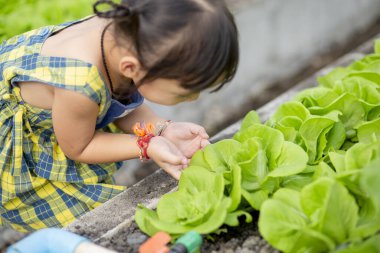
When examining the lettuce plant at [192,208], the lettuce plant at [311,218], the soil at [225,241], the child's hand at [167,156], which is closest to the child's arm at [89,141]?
the child's hand at [167,156]

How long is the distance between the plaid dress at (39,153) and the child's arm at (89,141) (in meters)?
0.04

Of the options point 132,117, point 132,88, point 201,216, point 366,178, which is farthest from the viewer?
point 132,117

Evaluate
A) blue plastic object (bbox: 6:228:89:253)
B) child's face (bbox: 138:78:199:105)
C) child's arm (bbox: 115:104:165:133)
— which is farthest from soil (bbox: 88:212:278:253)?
child's arm (bbox: 115:104:165:133)

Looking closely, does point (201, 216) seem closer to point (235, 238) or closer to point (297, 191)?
point (235, 238)

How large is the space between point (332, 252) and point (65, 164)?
3.18 feet

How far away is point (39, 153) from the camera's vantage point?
69.2 inches

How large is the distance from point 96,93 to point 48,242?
455 millimetres

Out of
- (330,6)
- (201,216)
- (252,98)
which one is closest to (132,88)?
(201,216)

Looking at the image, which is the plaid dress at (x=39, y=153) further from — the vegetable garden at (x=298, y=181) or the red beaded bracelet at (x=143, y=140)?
the vegetable garden at (x=298, y=181)

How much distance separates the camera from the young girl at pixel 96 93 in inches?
53.3

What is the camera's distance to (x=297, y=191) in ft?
4.44

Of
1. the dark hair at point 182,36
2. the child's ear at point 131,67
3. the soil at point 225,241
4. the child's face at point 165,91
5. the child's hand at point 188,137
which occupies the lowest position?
the soil at point 225,241

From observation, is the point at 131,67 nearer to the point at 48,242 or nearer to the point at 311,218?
the point at 48,242

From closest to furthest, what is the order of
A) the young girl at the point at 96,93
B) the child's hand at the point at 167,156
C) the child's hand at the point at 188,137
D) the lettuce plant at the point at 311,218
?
1. the lettuce plant at the point at 311,218
2. the young girl at the point at 96,93
3. the child's hand at the point at 167,156
4. the child's hand at the point at 188,137
